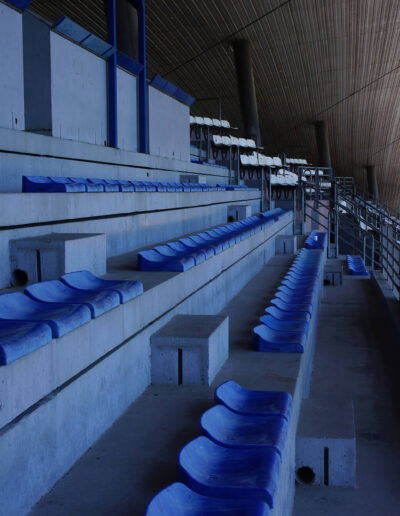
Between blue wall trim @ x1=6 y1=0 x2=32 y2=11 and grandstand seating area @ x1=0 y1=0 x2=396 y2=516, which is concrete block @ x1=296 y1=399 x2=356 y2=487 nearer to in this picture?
grandstand seating area @ x1=0 y1=0 x2=396 y2=516

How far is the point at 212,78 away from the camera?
1455 cm

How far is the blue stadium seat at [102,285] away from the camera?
1.95 metres

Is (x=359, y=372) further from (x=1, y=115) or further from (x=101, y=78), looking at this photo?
(x=101, y=78)

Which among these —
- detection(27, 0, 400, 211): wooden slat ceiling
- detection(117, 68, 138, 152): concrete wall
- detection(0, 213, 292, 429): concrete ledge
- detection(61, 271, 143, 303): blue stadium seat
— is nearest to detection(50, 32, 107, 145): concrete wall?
detection(117, 68, 138, 152): concrete wall

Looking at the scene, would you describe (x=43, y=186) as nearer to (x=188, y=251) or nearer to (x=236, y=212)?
(x=188, y=251)

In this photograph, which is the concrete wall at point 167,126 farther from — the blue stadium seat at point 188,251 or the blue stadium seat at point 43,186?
the blue stadium seat at point 43,186

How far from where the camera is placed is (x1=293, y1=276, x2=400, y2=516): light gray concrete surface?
6.31 feet

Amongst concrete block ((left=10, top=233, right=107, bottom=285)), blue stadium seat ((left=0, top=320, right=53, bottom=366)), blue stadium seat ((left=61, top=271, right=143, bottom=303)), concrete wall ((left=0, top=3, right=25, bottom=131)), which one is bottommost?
blue stadium seat ((left=0, top=320, right=53, bottom=366))

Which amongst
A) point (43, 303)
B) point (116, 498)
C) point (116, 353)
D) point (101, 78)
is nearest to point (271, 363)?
point (116, 353)

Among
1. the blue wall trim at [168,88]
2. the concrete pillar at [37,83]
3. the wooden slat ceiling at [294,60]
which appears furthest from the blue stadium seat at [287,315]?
the wooden slat ceiling at [294,60]

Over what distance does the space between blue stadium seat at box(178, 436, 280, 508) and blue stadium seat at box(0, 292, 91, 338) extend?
0.41 metres

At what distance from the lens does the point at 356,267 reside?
752cm

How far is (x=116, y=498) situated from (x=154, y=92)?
552 centimetres

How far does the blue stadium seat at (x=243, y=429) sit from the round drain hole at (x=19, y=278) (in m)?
0.95
